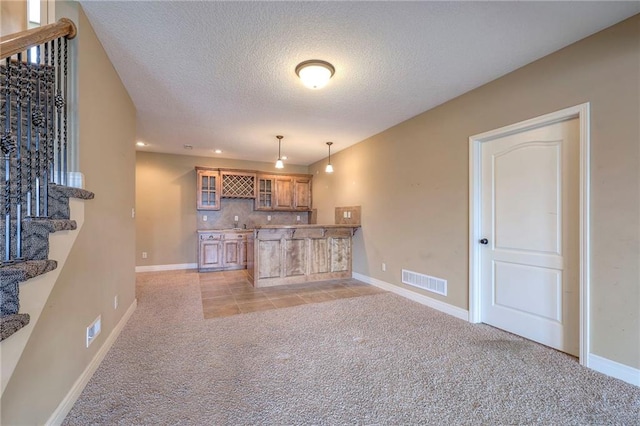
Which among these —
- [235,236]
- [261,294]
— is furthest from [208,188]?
[261,294]

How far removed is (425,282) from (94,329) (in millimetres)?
3520

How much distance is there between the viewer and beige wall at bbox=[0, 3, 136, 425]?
4.64 feet

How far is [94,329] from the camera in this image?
2.15m

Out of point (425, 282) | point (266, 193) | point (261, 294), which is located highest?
point (266, 193)

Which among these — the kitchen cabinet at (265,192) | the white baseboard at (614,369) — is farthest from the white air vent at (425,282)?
the kitchen cabinet at (265,192)

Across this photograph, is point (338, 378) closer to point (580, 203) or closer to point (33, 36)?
point (580, 203)

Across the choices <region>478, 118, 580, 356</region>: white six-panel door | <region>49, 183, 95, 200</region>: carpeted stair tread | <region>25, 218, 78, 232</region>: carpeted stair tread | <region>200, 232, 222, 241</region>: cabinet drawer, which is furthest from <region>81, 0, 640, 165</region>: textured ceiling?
<region>200, 232, 222, 241</region>: cabinet drawer

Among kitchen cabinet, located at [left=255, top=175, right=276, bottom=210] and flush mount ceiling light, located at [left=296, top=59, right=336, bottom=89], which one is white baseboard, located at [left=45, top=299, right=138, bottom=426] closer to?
flush mount ceiling light, located at [left=296, top=59, right=336, bottom=89]

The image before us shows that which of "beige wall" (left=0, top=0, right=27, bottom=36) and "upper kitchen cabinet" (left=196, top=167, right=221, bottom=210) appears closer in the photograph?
"beige wall" (left=0, top=0, right=27, bottom=36)

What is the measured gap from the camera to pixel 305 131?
461 centimetres

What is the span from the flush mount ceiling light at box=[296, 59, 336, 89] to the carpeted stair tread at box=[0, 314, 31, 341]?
8.17 feet

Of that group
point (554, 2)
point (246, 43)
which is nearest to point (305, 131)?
point (246, 43)

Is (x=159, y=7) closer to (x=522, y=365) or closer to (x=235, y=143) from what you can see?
(x=235, y=143)

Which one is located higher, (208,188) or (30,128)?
(208,188)
